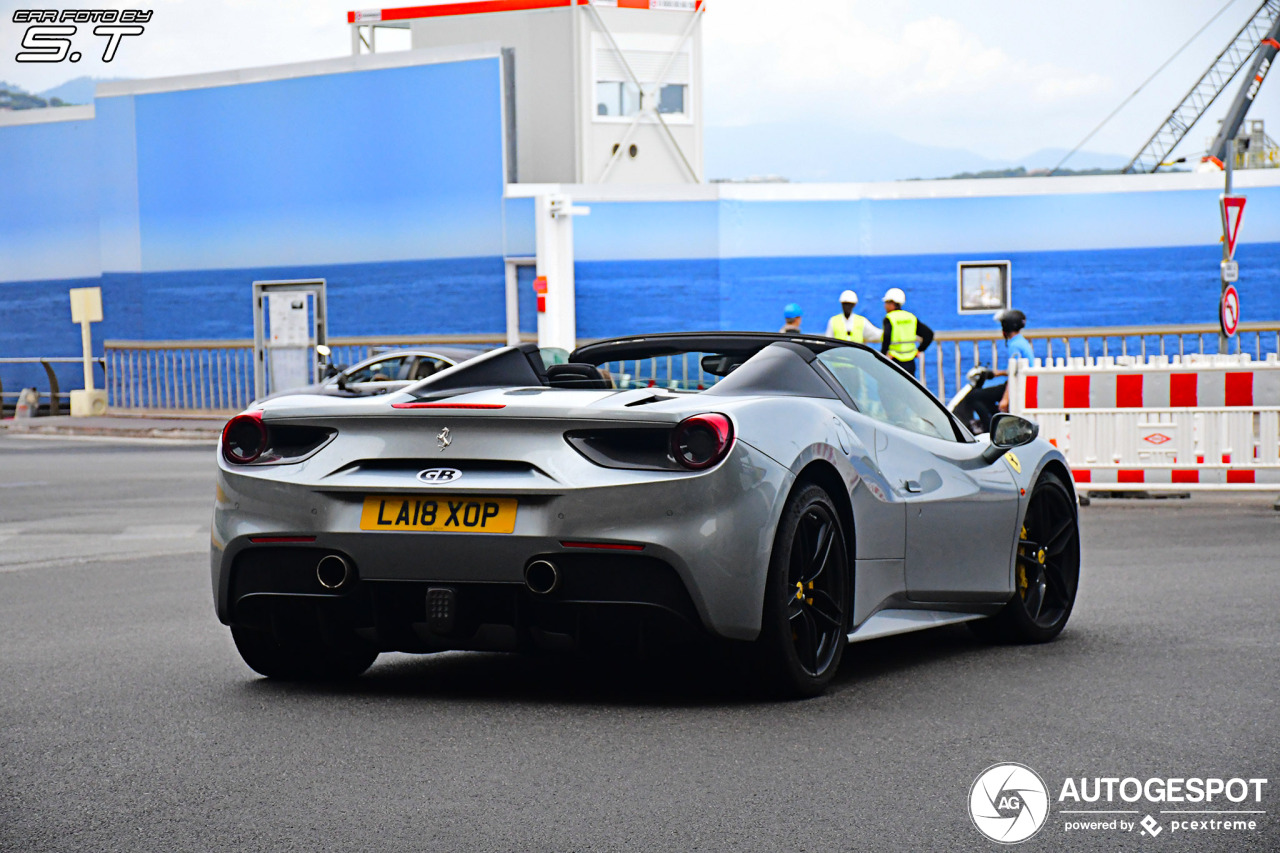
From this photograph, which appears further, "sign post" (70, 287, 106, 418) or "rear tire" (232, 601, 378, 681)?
"sign post" (70, 287, 106, 418)

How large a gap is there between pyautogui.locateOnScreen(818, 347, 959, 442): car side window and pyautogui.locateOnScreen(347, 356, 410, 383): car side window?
1477 centimetres

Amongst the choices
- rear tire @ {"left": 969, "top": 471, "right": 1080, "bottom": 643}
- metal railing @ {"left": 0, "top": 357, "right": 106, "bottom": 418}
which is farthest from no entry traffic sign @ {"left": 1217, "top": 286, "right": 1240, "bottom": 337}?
metal railing @ {"left": 0, "top": 357, "right": 106, "bottom": 418}

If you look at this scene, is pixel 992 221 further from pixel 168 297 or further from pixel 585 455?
pixel 585 455

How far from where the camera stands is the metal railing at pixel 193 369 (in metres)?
30.9

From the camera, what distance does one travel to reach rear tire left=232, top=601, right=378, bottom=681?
17.9ft

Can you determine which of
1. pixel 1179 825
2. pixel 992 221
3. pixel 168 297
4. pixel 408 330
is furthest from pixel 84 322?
pixel 1179 825

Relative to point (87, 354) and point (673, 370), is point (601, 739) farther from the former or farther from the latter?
point (87, 354)

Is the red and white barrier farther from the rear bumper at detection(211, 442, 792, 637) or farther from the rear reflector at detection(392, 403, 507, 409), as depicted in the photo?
the rear reflector at detection(392, 403, 507, 409)

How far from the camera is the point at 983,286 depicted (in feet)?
97.6

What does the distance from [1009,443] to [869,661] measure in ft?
3.40

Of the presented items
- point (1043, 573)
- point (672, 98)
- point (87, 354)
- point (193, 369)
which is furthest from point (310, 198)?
point (1043, 573)

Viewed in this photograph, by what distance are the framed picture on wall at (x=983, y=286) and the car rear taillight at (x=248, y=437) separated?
25319 millimetres

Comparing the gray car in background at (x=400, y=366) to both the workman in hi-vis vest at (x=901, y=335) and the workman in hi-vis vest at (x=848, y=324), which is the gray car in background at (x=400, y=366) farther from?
the workman in hi-vis vest at (x=901, y=335)

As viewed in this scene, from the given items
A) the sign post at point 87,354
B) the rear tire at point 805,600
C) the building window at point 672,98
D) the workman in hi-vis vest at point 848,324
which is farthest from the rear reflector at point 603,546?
the building window at point 672,98
